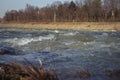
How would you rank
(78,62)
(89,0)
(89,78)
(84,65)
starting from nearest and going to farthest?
1. (89,78)
2. (84,65)
3. (78,62)
4. (89,0)

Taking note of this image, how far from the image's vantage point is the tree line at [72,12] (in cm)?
9038

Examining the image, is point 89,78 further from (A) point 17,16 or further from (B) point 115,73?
(A) point 17,16

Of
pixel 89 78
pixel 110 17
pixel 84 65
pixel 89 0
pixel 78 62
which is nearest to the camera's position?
pixel 89 78

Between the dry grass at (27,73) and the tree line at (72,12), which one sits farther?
the tree line at (72,12)

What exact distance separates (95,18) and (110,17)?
16.9ft

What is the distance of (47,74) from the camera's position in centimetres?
799

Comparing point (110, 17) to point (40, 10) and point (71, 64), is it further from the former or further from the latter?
point (71, 64)

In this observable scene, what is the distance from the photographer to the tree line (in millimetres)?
90375

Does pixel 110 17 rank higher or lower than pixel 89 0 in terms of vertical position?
lower

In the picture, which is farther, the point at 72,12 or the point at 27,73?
the point at 72,12

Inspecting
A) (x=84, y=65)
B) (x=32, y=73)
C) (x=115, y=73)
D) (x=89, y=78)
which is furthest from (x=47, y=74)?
(x=84, y=65)

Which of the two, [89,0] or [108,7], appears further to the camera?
[89,0]

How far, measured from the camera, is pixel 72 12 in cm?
10419

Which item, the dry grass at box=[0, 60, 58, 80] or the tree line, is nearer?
the dry grass at box=[0, 60, 58, 80]
